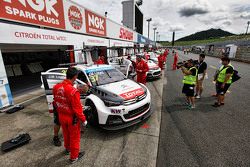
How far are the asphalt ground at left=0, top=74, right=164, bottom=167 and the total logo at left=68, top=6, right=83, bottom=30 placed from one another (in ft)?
28.2

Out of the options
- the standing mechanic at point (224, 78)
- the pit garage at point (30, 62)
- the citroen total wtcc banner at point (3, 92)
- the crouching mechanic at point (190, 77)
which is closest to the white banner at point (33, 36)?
the pit garage at point (30, 62)

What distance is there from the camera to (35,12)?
7.54 meters

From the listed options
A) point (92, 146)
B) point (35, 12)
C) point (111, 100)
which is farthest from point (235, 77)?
point (35, 12)

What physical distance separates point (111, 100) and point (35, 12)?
753 centimetres

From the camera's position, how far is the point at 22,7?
682 centimetres

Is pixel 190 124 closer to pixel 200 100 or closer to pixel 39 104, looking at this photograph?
pixel 200 100

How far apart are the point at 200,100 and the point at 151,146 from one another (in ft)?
12.0

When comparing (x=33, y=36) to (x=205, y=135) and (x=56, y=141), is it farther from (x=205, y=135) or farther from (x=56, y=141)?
(x=205, y=135)

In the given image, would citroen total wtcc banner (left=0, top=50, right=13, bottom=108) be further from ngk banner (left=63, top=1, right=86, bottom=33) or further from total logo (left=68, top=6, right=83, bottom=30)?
total logo (left=68, top=6, right=83, bottom=30)

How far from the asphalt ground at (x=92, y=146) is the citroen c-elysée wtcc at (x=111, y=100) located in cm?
29

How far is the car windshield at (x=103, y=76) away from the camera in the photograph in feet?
14.2

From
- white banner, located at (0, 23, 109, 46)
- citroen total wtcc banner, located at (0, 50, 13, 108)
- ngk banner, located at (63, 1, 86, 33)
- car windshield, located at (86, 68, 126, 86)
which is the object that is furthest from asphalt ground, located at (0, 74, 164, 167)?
ngk banner, located at (63, 1, 86, 33)

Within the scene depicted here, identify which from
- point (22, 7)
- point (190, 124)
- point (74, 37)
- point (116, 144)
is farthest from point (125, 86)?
point (74, 37)

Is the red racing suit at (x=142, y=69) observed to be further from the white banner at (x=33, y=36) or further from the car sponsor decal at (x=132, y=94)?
the white banner at (x=33, y=36)
